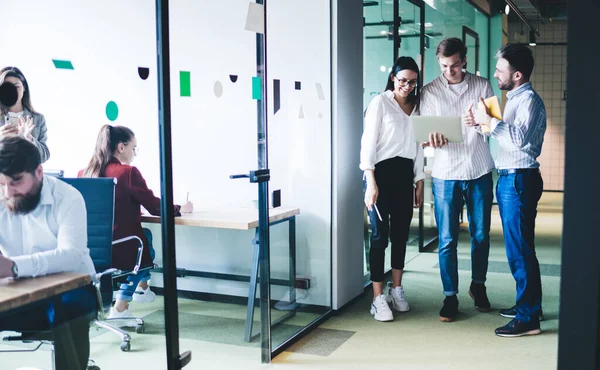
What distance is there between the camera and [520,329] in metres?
3.55

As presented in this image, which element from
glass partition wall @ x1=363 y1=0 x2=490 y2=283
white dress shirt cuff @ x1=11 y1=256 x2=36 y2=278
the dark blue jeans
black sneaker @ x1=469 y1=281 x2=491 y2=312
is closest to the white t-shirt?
white dress shirt cuff @ x1=11 y1=256 x2=36 y2=278

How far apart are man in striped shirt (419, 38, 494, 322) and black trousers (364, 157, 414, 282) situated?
18 cm

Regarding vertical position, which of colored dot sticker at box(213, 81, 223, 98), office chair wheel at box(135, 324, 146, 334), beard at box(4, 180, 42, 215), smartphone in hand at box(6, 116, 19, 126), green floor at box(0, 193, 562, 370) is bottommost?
green floor at box(0, 193, 562, 370)

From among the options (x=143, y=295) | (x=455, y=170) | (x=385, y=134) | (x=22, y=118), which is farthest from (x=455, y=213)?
(x=22, y=118)

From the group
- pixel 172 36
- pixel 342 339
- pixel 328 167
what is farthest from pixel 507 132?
pixel 172 36

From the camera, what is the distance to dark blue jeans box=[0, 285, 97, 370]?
183 cm

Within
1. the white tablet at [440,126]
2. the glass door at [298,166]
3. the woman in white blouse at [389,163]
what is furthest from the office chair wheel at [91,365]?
the white tablet at [440,126]

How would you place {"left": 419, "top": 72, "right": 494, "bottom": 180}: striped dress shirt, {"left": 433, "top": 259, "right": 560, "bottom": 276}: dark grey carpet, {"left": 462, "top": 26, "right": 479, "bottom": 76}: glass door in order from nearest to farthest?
{"left": 419, "top": 72, "right": 494, "bottom": 180}: striped dress shirt, {"left": 433, "top": 259, "right": 560, "bottom": 276}: dark grey carpet, {"left": 462, "top": 26, "right": 479, "bottom": 76}: glass door

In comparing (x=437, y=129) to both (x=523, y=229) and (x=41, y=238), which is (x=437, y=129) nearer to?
(x=523, y=229)

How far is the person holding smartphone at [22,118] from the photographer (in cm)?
173

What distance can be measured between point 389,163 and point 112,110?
2090 millimetres

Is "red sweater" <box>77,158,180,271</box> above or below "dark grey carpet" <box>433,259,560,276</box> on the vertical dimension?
above

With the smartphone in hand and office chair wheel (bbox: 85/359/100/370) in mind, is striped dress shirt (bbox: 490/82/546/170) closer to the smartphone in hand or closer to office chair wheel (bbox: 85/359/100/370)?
office chair wheel (bbox: 85/359/100/370)

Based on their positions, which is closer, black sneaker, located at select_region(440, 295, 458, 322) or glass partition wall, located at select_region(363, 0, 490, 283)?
black sneaker, located at select_region(440, 295, 458, 322)
